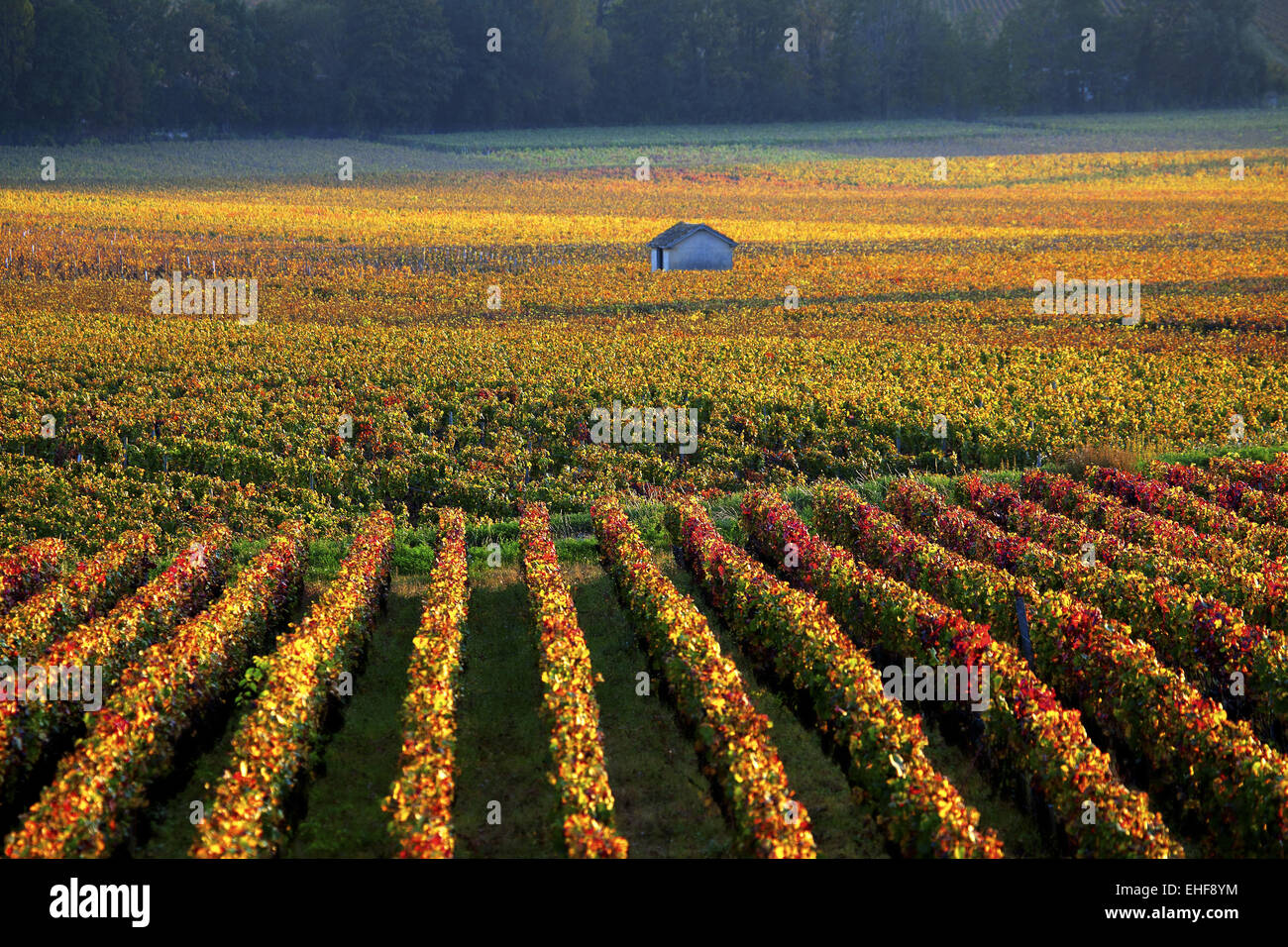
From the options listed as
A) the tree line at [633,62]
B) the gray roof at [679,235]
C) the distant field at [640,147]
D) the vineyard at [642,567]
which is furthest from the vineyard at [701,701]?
the tree line at [633,62]

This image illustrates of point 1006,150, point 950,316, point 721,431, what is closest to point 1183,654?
point 721,431

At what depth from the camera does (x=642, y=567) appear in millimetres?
17203

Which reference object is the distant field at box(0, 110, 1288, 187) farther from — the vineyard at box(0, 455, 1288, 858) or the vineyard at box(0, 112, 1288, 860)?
the vineyard at box(0, 455, 1288, 858)

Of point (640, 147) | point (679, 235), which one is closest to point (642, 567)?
point (679, 235)

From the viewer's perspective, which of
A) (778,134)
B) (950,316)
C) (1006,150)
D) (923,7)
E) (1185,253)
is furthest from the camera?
(923,7)

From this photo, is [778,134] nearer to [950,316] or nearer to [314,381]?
[950,316]

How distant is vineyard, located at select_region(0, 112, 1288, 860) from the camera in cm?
1160

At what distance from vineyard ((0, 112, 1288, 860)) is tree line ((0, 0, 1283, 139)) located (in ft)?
241

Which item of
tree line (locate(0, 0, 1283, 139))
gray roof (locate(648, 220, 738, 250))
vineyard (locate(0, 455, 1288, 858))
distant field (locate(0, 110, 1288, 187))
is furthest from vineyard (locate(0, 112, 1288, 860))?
tree line (locate(0, 0, 1283, 139))

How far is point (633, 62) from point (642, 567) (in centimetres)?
13196

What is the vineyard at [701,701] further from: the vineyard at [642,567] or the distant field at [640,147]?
the distant field at [640,147]

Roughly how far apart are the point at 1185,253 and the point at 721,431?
42963 millimetres
